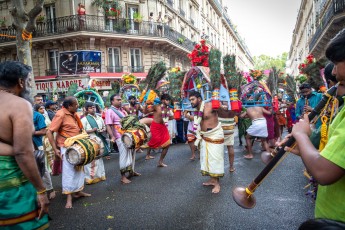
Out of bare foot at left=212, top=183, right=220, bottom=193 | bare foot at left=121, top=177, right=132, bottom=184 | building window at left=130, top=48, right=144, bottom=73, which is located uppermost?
building window at left=130, top=48, right=144, bottom=73

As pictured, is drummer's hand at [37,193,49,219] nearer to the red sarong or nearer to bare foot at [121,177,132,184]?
bare foot at [121,177,132,184]

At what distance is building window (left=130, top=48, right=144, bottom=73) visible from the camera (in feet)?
74.5

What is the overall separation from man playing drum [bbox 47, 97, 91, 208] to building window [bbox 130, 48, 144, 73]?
1798 cm

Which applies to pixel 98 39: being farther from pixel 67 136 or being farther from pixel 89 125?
pixel 67 136

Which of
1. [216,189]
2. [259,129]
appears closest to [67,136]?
[216,189]

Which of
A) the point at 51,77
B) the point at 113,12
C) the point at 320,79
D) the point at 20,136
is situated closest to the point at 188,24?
the point at 113,12

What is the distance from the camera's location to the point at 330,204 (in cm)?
142

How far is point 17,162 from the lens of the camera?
212 cm

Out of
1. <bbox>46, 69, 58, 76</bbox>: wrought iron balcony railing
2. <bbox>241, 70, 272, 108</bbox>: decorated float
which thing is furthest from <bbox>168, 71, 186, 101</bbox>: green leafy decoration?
<bbox>46, 69, 58, 76</bbox>: wrought iron balcony railing

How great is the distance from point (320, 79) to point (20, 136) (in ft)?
21.8

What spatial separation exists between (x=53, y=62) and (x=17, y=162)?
22158 mm

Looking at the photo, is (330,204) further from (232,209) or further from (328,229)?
(232,209)

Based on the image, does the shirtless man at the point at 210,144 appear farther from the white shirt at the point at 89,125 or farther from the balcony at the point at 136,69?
the balcony at the point at 136,69

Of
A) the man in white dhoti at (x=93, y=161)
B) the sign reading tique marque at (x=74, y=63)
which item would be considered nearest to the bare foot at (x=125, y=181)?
the man in white dhoti at (x=93, y=161)
